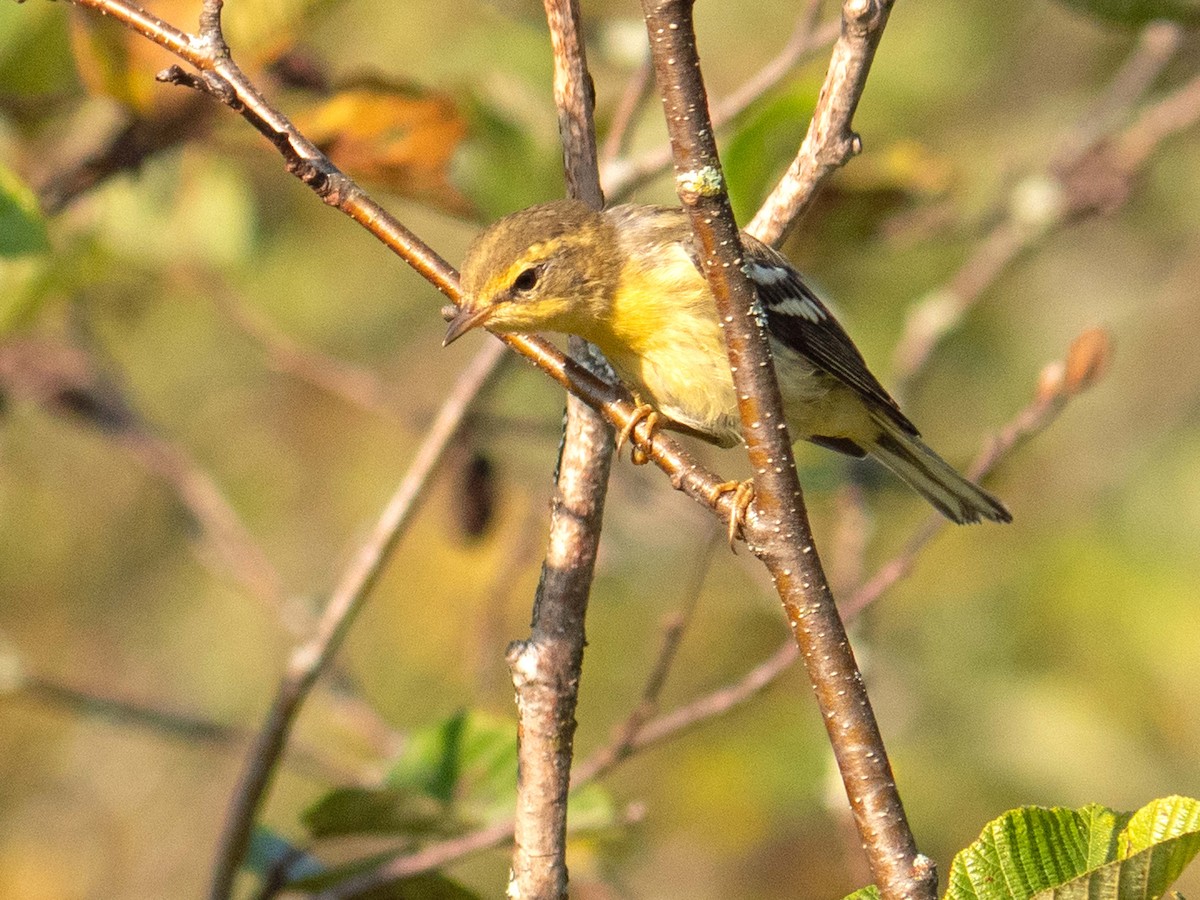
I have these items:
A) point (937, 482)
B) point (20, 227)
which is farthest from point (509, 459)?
point (20, 227)

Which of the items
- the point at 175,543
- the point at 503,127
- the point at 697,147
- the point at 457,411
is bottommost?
the point at 697,147

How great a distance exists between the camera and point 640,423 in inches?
124

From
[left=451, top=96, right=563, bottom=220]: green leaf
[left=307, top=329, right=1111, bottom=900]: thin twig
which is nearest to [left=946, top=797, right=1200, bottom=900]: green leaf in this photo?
[left=307, top=329, right=1111, bottom=900]: thin twig

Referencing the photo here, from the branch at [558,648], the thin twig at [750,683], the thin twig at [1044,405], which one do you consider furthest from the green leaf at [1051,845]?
the thin twig at [1044,405]

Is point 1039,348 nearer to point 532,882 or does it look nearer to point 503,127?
point 503,127

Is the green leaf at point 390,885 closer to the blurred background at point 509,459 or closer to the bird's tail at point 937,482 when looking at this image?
the blurred background at point 509,459

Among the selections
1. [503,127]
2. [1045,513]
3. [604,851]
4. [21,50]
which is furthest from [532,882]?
[1045,513]

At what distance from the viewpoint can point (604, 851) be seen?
4379 millimetres

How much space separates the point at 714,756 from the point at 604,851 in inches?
98.6

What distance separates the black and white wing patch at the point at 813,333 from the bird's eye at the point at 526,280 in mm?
619

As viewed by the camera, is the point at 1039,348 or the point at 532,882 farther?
the point at 1039,348

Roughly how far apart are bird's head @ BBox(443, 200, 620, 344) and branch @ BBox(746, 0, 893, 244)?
2.32ft

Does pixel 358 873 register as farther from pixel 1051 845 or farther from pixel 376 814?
pixel 1051 845

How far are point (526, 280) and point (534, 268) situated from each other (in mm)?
44
